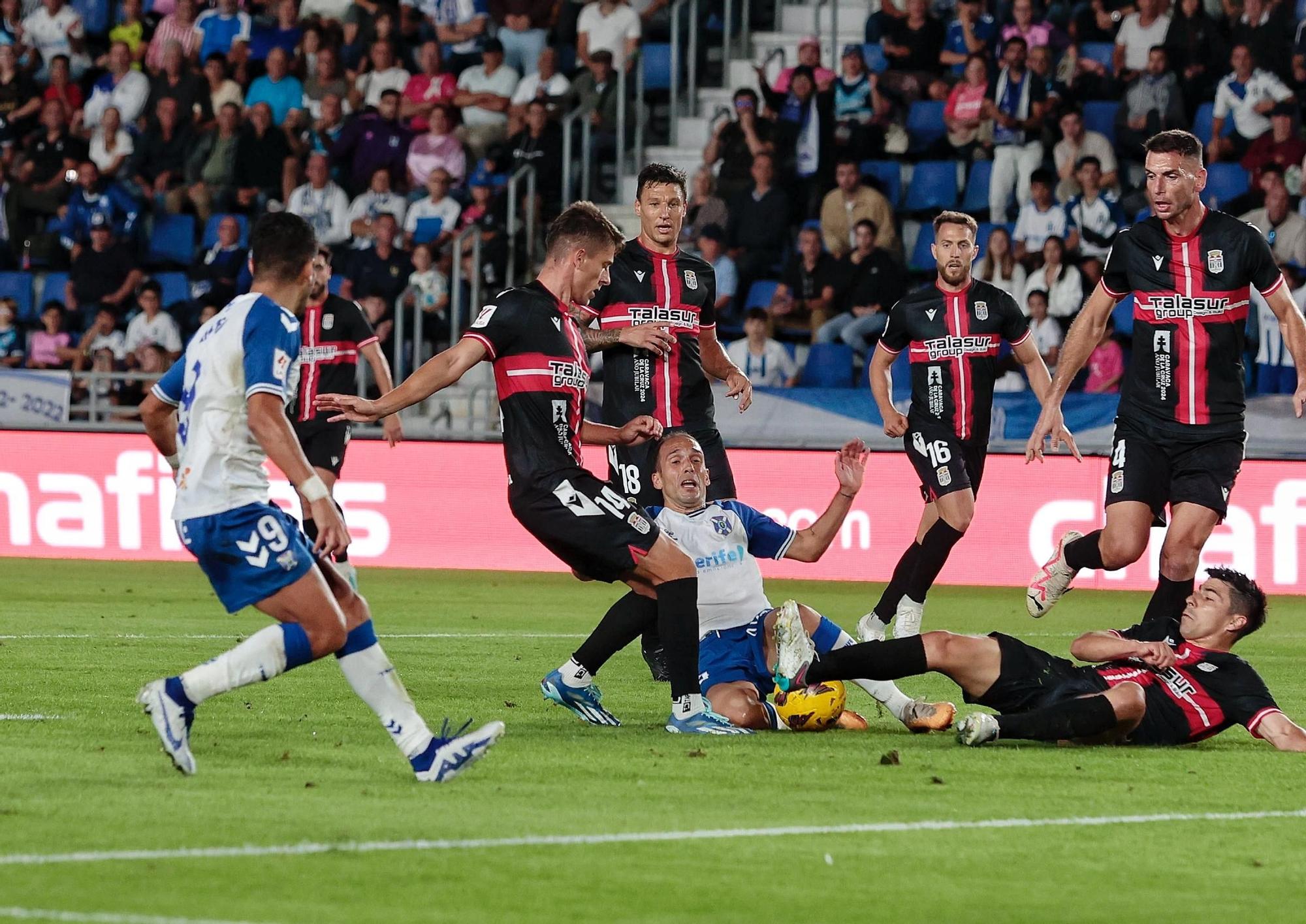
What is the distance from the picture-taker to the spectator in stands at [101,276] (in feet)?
70.0

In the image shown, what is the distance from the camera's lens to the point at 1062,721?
717 cm

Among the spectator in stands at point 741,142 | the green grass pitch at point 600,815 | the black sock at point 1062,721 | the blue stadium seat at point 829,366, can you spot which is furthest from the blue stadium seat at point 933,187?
the black sock at point 1062,721

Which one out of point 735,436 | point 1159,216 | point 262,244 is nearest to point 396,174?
point 735,436

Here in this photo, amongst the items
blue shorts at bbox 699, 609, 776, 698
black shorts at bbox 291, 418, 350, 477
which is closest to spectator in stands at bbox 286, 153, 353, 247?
black shorts at bbox 291, 418, 350, 477

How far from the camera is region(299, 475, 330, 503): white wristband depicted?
6.07m

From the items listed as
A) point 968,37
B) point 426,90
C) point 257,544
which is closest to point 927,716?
point 257,544

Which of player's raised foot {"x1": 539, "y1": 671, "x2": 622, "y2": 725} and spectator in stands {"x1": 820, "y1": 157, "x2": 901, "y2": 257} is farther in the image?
spectator in stands {"x1": 820, "y1": 157, "x2": 901, "y2": 257}

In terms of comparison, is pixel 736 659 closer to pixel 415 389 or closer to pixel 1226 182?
pixel 415 389

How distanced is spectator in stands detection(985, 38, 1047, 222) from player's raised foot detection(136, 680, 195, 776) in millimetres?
13676

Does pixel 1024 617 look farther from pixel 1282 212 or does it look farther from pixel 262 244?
pixel 262 244

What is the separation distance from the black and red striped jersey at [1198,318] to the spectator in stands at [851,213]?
947cm

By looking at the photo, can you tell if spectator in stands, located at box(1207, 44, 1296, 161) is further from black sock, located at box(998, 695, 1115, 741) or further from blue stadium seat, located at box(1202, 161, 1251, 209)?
black sock, located at box(998, 695, 1115, 741)

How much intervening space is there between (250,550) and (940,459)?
5944 mm

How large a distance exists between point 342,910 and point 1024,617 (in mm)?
9541
